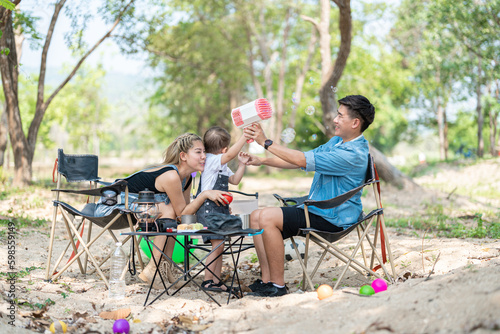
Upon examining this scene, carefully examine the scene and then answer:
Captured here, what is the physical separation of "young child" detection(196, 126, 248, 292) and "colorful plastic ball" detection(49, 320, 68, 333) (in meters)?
1.06

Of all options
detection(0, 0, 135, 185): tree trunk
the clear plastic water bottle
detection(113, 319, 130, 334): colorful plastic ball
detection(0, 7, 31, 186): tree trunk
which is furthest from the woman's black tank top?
detection(0, 7, 31, 186): tree trunk

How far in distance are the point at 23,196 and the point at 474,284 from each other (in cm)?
673

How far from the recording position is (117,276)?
3.50 metres

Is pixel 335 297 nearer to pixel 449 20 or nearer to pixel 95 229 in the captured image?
pixel 95 229

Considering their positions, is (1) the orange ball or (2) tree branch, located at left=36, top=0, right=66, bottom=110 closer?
(1) the orange ball

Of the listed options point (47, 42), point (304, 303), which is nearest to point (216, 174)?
point (304, 303)

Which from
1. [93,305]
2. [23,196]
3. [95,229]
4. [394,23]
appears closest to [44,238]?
[95,229]

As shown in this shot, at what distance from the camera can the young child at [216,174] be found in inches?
130

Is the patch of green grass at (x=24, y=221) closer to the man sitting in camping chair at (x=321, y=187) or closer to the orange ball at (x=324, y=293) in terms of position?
the man sitting in camping chair at (x=321, y=187)

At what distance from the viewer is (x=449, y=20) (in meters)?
14.3

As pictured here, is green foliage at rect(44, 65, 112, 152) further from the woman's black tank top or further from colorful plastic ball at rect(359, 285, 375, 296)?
colorful plastic ball at rect(359, 285, 375, 296)

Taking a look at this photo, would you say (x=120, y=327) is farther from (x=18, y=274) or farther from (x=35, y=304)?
(x=18, y=274)

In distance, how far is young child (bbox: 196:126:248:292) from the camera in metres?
3.29

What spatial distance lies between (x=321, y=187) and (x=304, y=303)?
927 mm
